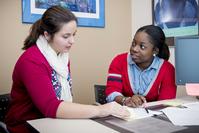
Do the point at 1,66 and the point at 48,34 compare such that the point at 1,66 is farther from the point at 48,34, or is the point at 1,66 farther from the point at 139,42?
the point at 139,42

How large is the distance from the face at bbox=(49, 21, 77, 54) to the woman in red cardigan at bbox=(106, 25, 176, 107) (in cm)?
48

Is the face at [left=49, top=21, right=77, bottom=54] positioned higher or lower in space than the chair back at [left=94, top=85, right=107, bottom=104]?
higher

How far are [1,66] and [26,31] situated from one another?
354 millimetres

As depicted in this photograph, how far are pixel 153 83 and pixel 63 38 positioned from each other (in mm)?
676

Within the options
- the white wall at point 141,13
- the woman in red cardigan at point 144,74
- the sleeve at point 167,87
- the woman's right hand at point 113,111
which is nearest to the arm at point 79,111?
the woman's right hand at point 113,111

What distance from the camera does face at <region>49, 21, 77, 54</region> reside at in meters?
1.40

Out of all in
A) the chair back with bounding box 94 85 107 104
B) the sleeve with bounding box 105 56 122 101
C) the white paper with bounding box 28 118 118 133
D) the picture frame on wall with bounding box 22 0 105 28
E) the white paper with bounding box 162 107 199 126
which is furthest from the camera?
the picture frame on wall with bounding box 22 0 105 28

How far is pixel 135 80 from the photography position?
1770 mm

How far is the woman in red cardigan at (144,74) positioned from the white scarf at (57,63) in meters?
0.36

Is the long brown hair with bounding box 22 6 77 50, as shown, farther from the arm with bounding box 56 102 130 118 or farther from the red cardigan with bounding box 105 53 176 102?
the red cardigan with bounding box 105 53 176 102

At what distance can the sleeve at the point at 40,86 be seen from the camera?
1.17 meters

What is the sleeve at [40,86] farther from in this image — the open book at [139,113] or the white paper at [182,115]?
the white paper at [182,115]

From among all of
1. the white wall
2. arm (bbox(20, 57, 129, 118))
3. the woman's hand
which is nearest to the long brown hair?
arm (bbox(20, 57, 129, 118))

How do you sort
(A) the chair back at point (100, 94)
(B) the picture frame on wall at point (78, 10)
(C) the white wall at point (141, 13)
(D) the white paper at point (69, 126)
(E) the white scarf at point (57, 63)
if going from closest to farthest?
(D) the white paper at point (69, 126)
(E) the white scarf at point (57, 63)
(A) the chair back at point (100, 94)
(B) the picture frame on wall at point (78, 10)
(C) the white wall at point (141, 13)
